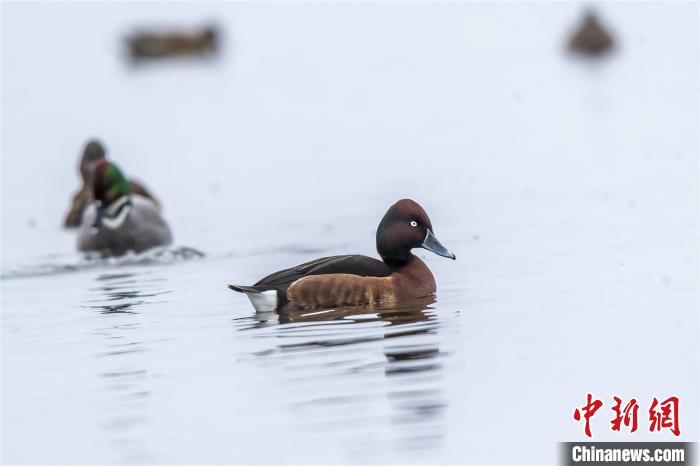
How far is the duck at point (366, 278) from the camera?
41.8 feet

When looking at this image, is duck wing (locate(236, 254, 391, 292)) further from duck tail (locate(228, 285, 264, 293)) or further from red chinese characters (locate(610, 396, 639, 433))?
red chinese characters (locate(610, 396, 639, 433))

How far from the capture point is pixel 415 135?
3114 cm

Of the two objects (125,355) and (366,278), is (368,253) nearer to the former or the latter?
(366,278)

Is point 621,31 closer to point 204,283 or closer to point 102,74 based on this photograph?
point 102,74

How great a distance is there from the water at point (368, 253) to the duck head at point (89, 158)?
0.95m

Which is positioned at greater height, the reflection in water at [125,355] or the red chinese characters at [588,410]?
the reflection in water at [125,355]

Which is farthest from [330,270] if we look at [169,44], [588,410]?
[169,44]

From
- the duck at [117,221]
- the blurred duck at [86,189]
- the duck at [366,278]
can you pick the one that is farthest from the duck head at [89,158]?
the duck at [366,278]

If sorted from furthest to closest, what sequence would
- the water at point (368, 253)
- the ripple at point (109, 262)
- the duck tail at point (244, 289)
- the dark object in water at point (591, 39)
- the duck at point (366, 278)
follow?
the dark object in water at point (591, 39) < the ripple at point (109, 262) < the duck at point (366, 278) < the duck tail at point (244, 289) < the water at point (368, 253)

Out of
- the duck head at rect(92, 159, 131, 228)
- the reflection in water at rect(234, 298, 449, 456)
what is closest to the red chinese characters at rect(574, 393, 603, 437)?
the reflection in water at rect(234, 298, 449, 456)

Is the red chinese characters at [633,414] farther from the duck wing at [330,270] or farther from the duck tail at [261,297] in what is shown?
the duck tail at [261,297]

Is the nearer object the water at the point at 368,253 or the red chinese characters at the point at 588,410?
the red chinese characters at the point at 588,410

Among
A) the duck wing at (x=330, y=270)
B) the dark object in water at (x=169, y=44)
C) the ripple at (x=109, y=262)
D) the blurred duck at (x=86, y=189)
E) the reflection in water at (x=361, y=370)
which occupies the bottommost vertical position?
the reflection in water at (x=361, y=370)

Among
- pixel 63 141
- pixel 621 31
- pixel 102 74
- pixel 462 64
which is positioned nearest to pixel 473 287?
pixel 63 141
